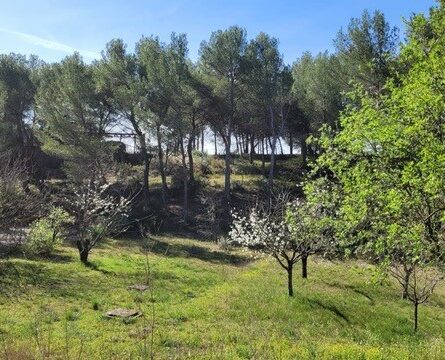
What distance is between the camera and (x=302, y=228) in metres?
25.1

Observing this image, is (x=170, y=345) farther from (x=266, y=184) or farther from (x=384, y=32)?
(x=266, y=184)

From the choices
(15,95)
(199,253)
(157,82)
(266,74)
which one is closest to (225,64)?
(266,74)

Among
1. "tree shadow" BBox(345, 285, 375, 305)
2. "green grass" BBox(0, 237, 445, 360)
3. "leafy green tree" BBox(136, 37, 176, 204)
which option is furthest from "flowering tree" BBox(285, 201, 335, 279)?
"leafy green tree" BBox(136, 37, 176, 204)

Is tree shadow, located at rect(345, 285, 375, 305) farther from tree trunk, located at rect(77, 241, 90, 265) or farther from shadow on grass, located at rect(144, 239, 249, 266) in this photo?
tree trunk, located at rect(77, 241, 90, 265)

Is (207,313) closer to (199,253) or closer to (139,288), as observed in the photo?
(139,288)

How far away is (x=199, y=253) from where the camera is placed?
37.6m

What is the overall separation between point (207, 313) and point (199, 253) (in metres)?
19.4

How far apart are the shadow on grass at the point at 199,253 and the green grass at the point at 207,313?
248 cm

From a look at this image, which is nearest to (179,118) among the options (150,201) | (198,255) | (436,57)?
(150,201)

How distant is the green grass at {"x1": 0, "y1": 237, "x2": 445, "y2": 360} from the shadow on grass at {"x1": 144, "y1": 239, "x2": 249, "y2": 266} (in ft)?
8.14

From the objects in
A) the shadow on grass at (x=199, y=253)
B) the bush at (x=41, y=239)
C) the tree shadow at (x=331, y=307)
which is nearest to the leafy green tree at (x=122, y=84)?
the shadow on grass at (x=199, y=253)

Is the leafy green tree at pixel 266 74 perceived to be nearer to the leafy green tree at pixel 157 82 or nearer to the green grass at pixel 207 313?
the leafy green tree at pixel 157 82

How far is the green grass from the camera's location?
1145cm

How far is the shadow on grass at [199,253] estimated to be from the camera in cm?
3559
